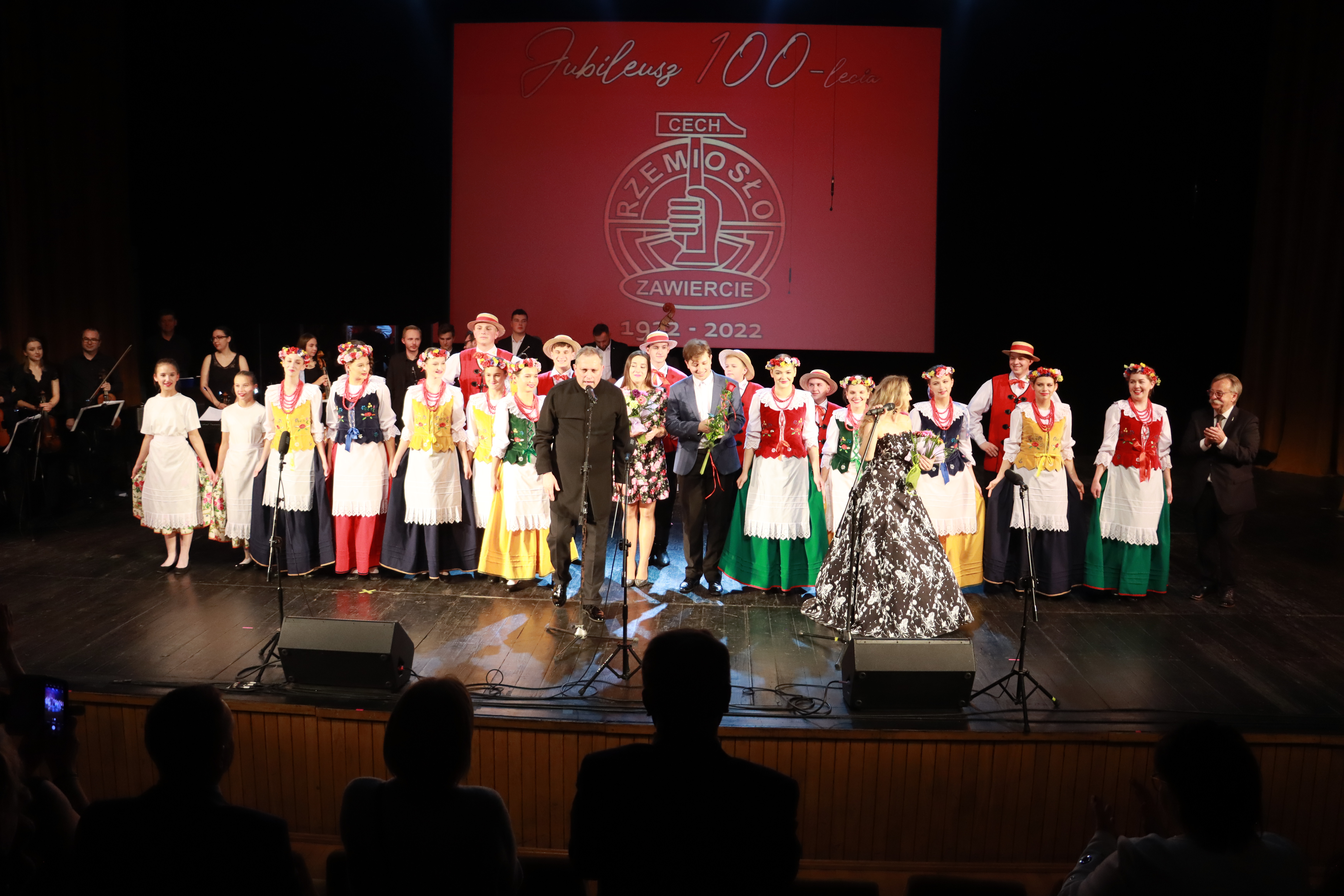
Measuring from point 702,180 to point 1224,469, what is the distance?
5.56 meters

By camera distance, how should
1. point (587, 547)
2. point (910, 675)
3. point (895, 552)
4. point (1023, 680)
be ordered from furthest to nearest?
point (587, 547) < point (895, 552) < point (1023, 680) < point (910, 675)

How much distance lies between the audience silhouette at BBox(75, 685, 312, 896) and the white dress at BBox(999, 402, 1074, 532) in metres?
5.30

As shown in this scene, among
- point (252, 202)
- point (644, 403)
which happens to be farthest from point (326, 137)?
point (644, 403)

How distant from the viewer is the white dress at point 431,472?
6371mm

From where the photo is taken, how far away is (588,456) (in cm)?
567

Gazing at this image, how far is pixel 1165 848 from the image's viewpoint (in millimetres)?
1942

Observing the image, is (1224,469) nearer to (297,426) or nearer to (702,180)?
(702,180)

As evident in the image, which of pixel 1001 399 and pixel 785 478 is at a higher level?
pixel 1001 399

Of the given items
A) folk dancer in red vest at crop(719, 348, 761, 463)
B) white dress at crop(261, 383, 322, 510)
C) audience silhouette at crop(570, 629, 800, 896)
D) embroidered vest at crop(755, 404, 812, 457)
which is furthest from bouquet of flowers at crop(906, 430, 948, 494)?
audience silhouette at crop(570, 629, 800, 896)

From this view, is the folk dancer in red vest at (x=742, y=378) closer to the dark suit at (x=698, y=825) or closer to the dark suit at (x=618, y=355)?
the dark suit at (x=618, y=355)

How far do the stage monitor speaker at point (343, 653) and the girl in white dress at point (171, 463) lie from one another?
2.68 m

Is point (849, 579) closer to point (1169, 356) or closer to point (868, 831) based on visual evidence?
point (868, 831)

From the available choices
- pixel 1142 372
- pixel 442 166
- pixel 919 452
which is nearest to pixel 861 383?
pixel 919 452

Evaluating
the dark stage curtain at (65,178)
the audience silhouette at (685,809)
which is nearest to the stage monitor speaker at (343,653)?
the audience silhouette at (685,809)
